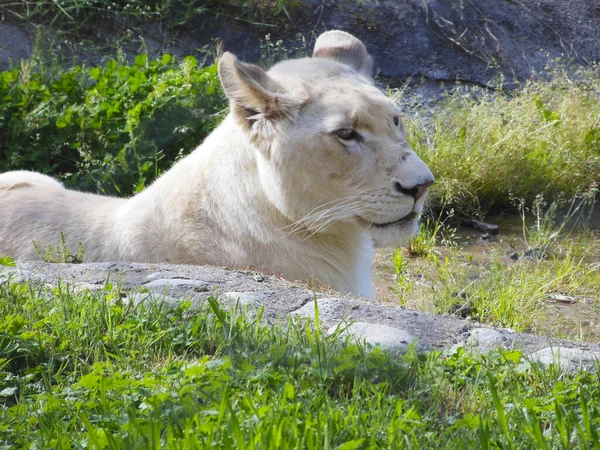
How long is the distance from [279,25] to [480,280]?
5101 millimetres

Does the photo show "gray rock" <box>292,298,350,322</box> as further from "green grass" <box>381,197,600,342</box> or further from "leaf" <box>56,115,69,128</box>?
"leaf" <box>56,115,69,128</box>

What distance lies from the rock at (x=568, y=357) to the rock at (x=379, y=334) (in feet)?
1.54

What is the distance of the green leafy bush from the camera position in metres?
7.48

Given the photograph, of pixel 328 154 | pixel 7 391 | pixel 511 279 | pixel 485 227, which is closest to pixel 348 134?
pixel 328 154

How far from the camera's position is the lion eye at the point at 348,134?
462 cm

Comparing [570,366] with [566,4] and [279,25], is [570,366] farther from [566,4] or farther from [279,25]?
[566,4]

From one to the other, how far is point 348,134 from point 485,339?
56.4 inches

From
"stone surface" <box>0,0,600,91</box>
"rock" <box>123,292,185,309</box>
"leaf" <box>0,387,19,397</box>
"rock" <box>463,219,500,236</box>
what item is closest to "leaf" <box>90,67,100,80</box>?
"stone surface" <box>0,0,600,91</box>

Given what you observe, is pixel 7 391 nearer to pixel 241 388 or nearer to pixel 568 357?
pixel 241 388

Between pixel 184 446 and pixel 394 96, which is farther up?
pixel 394 96

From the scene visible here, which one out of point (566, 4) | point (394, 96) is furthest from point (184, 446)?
point (566, 4)

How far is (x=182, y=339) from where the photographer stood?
3.43 metres

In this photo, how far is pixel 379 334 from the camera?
138 inches

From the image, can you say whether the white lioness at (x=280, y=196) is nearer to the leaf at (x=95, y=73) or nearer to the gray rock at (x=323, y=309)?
the gray rock at (x=323, y=309)
